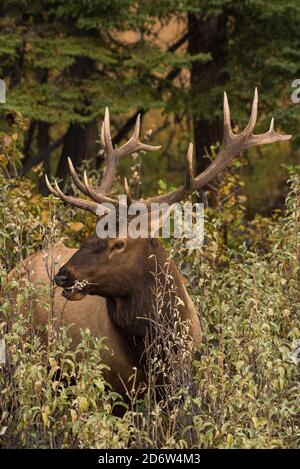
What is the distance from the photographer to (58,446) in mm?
6168

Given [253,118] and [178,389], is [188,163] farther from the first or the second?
[178,389]

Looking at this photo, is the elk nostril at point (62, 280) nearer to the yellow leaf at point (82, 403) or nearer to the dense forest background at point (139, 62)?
the yellow leaf at point (82, 403)

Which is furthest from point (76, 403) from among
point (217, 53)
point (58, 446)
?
point (217, 53)

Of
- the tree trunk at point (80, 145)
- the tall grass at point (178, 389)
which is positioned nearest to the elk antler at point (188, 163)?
the tall grass at point (178, 389)

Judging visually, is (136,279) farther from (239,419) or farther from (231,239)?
(231,239)

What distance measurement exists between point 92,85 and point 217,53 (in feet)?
6.41

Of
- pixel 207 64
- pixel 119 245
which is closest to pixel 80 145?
pixel 207 64

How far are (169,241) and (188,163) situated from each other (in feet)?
7.07

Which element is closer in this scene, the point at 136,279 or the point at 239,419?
the point at 239,419

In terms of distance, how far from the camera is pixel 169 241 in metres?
9.38

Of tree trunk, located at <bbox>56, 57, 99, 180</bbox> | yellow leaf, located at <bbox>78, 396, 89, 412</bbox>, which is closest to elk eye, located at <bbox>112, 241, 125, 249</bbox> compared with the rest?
yellow leaf, located at <bbox>78, 396, 89, 412</bbox>

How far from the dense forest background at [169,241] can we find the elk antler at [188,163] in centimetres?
20

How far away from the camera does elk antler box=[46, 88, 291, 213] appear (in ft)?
24.4

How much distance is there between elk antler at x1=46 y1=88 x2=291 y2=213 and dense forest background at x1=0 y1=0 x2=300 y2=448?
197 mm
